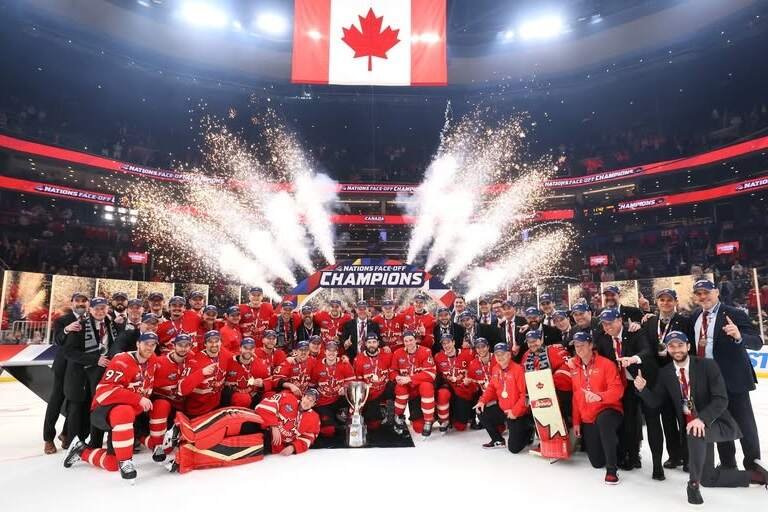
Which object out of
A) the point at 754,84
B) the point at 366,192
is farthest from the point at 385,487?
the point at 754,84

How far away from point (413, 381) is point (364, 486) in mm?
2552

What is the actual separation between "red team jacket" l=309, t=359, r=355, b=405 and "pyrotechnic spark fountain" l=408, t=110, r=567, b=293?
17.3 meters

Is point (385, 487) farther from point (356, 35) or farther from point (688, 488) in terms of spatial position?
point (356, 35)

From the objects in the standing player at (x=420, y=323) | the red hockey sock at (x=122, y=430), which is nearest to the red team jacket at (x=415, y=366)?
the standing player at (x=420, y=323)

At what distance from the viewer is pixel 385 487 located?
4.43m

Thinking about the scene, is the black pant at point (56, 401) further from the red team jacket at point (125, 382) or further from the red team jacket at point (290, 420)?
the red team jacket at point (290, 420)

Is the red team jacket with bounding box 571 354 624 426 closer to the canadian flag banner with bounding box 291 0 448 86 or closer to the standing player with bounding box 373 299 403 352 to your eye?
the standing player with bounding box 373 299 403 352

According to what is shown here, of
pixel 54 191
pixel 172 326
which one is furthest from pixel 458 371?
pixel 54 191

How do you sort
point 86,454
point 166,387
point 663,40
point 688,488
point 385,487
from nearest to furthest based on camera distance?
point 688,488 < point 385,487 < point 86,454 < point 166,387 < point 663,40

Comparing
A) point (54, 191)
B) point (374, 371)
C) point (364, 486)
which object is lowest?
point (364, 486)

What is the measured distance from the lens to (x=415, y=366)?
705 centimetres

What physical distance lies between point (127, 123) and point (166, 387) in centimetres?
2853

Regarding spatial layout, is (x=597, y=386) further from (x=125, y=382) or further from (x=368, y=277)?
(x=368, y=277)

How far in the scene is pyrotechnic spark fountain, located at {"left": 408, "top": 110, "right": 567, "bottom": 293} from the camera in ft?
84.1
